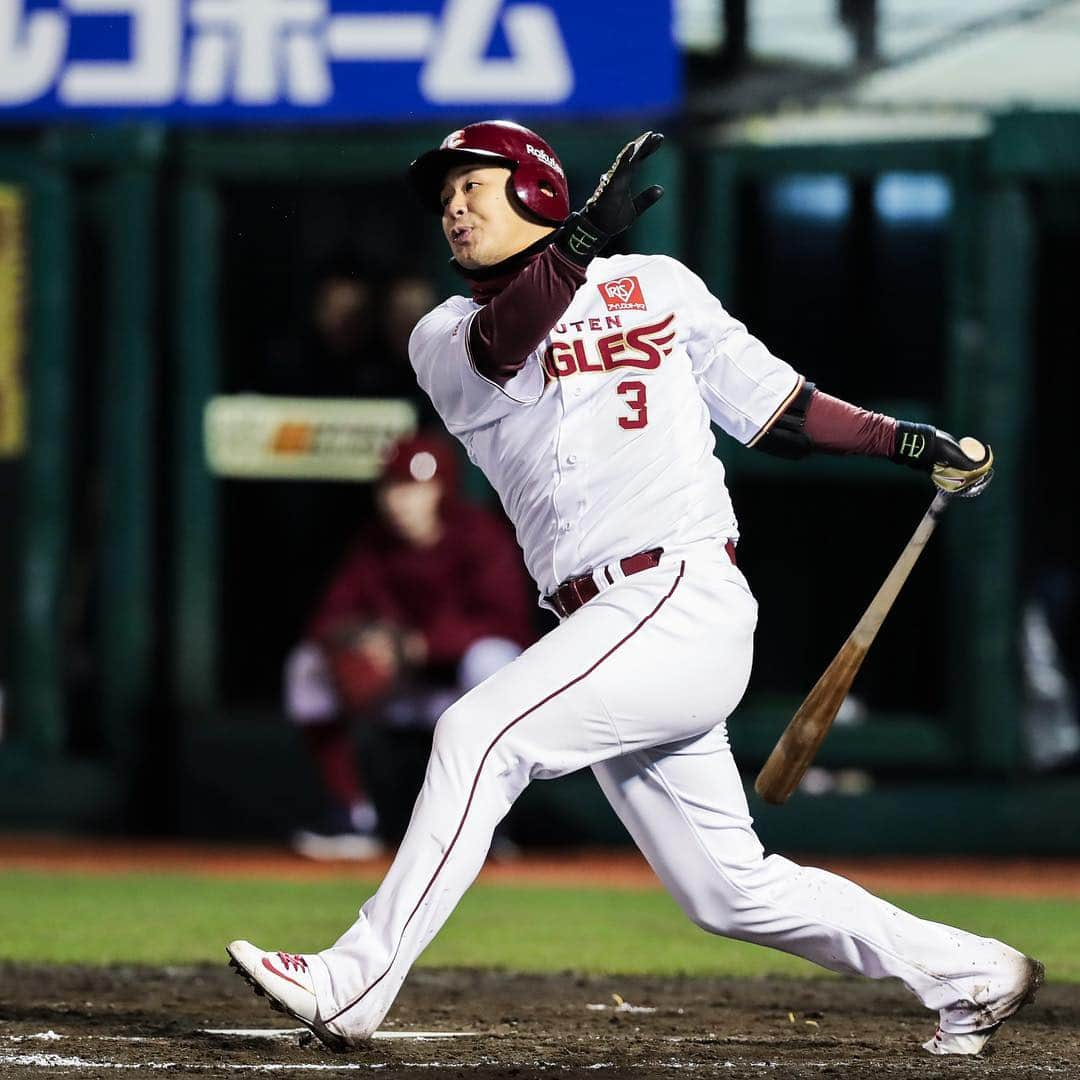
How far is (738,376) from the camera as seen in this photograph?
435cm

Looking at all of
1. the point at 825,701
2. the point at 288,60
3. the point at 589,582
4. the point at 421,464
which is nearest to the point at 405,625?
the point at 421,464

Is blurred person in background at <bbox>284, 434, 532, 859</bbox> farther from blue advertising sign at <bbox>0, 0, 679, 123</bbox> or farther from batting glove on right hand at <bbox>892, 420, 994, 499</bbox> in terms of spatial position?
batting glove on right hand at <bbox>892, 420, 994, 499</bbox>

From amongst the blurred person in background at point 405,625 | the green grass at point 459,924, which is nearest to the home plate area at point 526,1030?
the green grass at point 459,924

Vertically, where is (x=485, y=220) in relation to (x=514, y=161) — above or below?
below

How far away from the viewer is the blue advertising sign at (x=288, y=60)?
888 cm

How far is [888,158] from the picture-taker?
8883mm

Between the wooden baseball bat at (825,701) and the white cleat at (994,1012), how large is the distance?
0.59 m

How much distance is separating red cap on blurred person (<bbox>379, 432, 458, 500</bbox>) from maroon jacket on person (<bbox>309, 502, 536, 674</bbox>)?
0.12 meters

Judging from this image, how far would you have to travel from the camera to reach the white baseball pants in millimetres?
3932

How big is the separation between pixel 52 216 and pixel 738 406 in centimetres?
551

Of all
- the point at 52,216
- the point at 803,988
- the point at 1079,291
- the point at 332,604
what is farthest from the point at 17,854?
the point at 1079,291

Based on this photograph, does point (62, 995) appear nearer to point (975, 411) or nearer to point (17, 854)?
point (17, 854)

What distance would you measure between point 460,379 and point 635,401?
338mm

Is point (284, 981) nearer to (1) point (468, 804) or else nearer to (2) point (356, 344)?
(1) point (468, 804)
